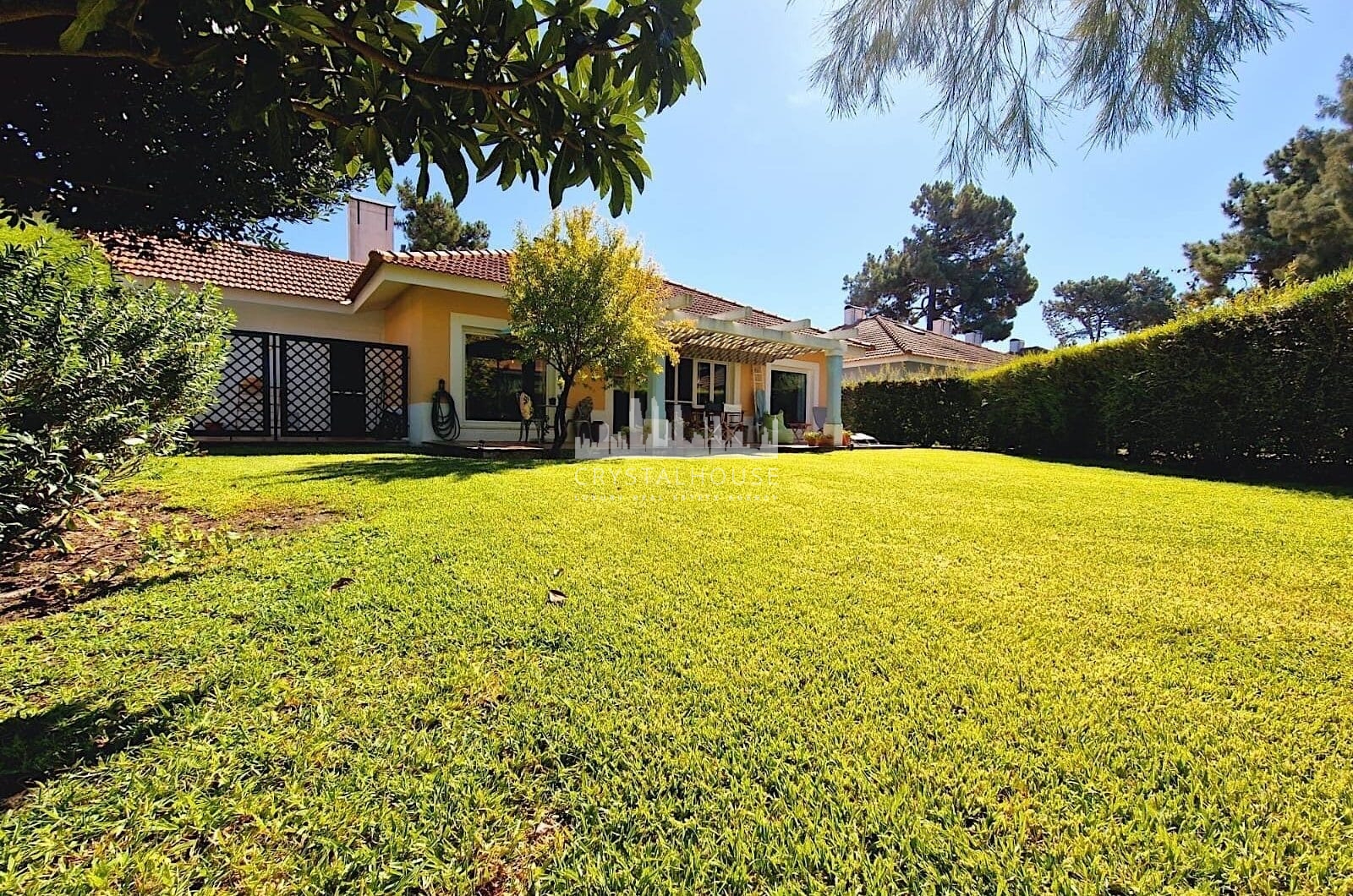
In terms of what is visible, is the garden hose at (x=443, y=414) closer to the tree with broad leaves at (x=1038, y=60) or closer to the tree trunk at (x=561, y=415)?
the tree trunk at (x=561, y=415)

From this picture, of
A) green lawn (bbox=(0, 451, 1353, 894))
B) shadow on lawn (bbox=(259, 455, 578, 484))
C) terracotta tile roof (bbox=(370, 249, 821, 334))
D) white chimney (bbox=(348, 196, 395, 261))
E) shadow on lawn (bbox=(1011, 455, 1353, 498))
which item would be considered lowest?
green lawn (bbox=(0, 451, 1353, 894))

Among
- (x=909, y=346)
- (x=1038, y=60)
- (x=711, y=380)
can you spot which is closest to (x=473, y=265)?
(x=711, y=380)

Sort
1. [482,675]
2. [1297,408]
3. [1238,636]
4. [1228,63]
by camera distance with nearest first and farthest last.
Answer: [482,675] < [1238,636] < [1228,63] < [1297,408]

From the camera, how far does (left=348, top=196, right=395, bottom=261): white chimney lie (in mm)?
17172

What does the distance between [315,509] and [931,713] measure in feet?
18.2

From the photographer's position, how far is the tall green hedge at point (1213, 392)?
8.24m

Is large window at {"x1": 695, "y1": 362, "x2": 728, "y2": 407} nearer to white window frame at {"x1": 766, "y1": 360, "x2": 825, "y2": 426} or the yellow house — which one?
the yellow house

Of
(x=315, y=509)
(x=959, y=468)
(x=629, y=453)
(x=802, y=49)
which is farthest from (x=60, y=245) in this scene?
(x=959, y=468)

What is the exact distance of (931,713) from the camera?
7.18ft

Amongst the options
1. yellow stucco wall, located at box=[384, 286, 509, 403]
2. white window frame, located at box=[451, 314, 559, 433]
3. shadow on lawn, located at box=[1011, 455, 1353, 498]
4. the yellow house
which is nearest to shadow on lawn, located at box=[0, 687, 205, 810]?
the yellow house

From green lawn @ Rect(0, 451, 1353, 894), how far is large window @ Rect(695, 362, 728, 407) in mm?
13242

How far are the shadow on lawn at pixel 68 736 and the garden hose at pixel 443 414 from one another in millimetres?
10752

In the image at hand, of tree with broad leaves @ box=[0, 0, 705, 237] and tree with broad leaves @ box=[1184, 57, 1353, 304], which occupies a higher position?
tree with broad leaves @ box=[1184, 57, 1353, 304]

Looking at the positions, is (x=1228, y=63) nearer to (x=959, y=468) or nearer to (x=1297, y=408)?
(x=959, y=468)
